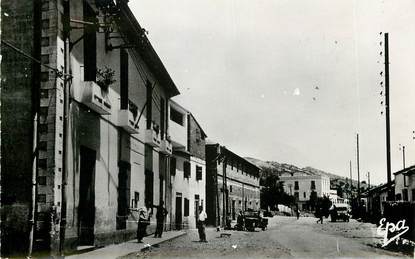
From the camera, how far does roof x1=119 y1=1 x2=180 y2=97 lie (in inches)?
610

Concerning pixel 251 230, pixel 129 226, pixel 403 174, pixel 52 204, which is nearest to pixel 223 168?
pixel 251 230

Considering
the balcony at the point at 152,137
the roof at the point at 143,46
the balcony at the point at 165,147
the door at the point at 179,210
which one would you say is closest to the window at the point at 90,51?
the roof at the point at 143,46

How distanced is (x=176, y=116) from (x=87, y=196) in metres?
15.9

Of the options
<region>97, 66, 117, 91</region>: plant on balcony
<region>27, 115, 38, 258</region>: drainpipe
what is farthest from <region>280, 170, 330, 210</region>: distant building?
<region>27, 115, 38, 258</region>: drainpipe

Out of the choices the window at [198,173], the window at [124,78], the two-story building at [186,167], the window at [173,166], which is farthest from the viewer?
the window at [198,173]

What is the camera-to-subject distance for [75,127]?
1184 centimetres

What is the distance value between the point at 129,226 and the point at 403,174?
19.6 m

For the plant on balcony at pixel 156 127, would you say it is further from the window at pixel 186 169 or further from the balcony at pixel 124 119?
the window at pixel 186 169

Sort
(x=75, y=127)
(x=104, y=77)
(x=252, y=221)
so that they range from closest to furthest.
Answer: (x=75, y=127) → (x=104, y=77) → (x=252, y=221)

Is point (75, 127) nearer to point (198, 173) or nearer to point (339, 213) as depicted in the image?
point (198, 173)

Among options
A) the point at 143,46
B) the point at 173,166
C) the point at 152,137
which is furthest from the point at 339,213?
the point at 143,46

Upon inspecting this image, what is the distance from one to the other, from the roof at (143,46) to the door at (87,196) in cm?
470

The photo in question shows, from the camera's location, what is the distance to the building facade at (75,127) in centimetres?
1020

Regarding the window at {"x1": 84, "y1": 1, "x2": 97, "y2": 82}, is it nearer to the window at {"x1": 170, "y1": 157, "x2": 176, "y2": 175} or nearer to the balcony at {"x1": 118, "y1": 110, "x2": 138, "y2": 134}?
Answer: the balcony at {"x1": 118, "y1": 110, "x2": 138, "y2": 134}
